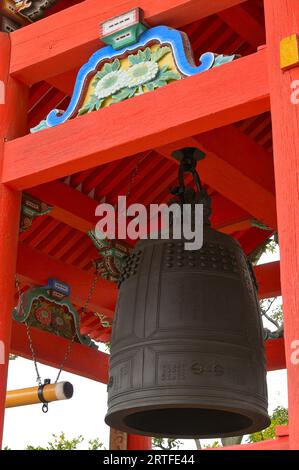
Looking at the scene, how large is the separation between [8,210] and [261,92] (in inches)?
38.4

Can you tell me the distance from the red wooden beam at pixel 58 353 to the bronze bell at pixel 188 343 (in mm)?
1633

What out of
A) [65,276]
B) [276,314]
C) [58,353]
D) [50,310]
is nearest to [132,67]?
[65,276]

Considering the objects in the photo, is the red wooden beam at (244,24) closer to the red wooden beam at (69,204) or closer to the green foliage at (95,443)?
the red wooden beam at (69,204)

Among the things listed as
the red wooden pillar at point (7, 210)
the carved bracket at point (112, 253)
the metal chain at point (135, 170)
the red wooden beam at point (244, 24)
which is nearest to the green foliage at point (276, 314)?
the carved bracket at point (112, 253)

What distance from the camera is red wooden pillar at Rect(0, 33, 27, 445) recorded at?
8.93 ft

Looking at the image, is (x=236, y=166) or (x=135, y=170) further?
(x=135, y=170)

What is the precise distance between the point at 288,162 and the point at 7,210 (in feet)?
3.44

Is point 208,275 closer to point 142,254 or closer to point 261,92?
point 142,254

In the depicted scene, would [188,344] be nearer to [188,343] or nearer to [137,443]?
[188,343]

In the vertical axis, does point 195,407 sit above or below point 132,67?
below

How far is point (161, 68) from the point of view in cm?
273

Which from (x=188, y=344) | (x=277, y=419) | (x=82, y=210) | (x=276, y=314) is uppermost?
(x=276, y=314)

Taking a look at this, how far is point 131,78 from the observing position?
280 cm
